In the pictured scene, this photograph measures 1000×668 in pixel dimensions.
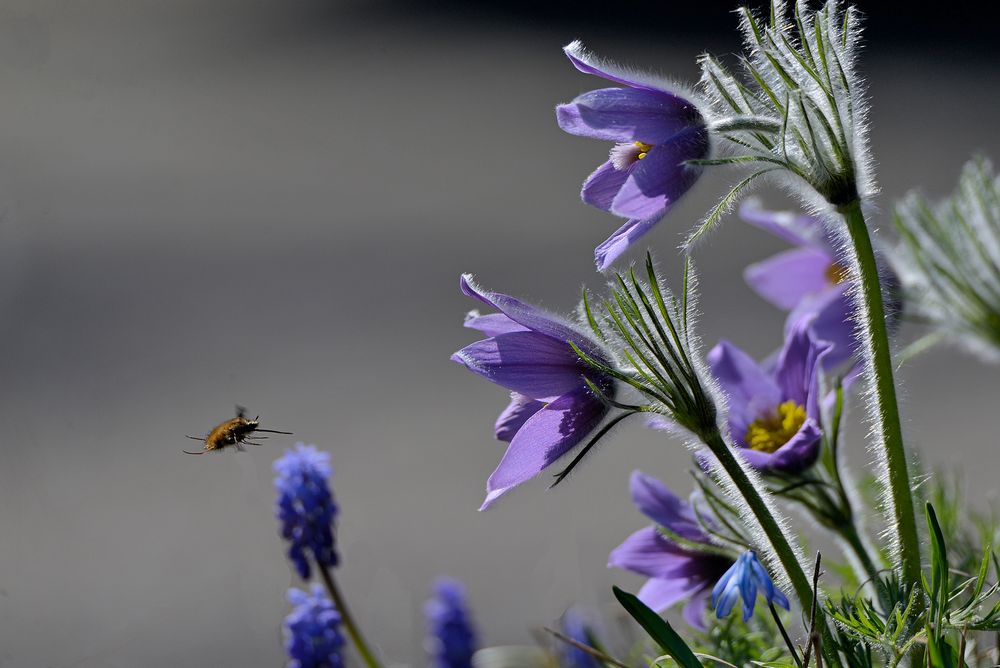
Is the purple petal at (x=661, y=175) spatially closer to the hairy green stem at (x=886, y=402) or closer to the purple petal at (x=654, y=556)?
the hairy green stem at (x=886, y=402)

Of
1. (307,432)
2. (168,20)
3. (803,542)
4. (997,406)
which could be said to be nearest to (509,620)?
(307,432)

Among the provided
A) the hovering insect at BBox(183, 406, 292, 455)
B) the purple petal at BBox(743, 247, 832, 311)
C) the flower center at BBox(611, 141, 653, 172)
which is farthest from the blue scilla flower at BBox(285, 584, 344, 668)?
the purple petal at BBox(743, 247, 832, 311)

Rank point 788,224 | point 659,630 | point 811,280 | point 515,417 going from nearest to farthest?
point 659,630 → point 515,417 → point 788,224 → point 811,280

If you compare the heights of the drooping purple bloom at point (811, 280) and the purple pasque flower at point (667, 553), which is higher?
the drooping purple bloom at point (811, 280)

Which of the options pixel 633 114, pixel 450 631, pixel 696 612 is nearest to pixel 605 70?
pixel 633 114

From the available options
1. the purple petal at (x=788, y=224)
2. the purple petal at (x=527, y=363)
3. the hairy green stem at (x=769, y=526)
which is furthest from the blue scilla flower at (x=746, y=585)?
the purple petal at (x=788, y=224)

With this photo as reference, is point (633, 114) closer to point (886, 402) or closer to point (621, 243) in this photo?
point (621, 243)
